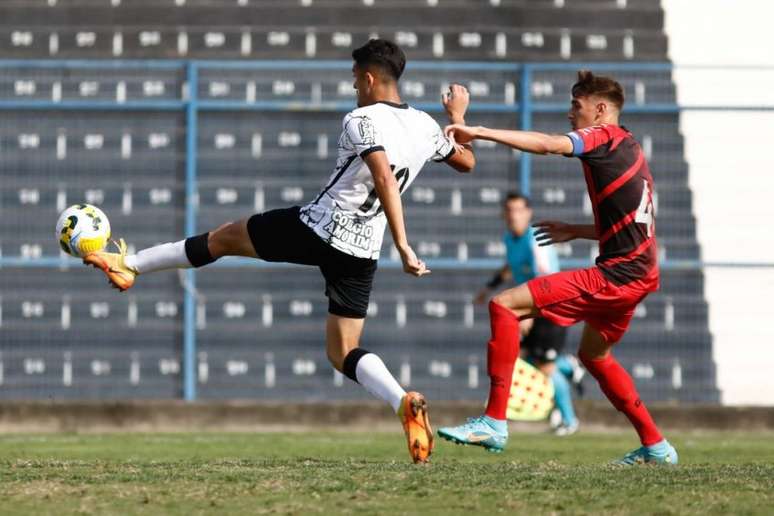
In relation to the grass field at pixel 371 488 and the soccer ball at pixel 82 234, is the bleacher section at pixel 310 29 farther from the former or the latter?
the grass field at pixel 371 488

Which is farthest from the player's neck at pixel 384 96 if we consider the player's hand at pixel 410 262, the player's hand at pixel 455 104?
the player's hand at pixel 410 262

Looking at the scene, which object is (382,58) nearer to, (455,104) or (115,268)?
(455,104)

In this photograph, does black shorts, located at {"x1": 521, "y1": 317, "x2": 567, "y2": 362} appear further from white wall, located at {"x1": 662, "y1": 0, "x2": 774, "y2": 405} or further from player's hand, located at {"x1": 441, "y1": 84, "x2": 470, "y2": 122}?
player's hand, located at {"x1": 441, "y1": 84, "x2": 470, "y2": 122}

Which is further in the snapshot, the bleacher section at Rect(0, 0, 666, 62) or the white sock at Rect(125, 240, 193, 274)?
the bleacher section at Rect(0, 0, 666, 62)

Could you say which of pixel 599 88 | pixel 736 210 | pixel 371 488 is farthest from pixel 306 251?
pixel 736 210

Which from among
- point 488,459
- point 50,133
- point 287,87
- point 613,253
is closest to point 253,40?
point 287,87

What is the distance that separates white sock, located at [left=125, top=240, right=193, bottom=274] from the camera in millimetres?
8312

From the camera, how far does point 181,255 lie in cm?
830

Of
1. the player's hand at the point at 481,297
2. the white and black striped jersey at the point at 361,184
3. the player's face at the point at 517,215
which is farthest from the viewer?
the player's hand at the point at 481,297

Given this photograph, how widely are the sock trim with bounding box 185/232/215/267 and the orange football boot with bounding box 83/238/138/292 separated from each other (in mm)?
315

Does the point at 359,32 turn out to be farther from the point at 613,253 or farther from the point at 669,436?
the point at 613,253

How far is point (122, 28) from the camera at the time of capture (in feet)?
49.4

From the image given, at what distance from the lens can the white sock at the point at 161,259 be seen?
27.3 feet

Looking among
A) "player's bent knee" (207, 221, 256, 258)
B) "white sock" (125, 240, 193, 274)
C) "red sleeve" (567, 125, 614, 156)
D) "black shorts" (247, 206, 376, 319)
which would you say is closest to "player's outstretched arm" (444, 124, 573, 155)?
"red sleeve" (567, 125, 614, 156)
